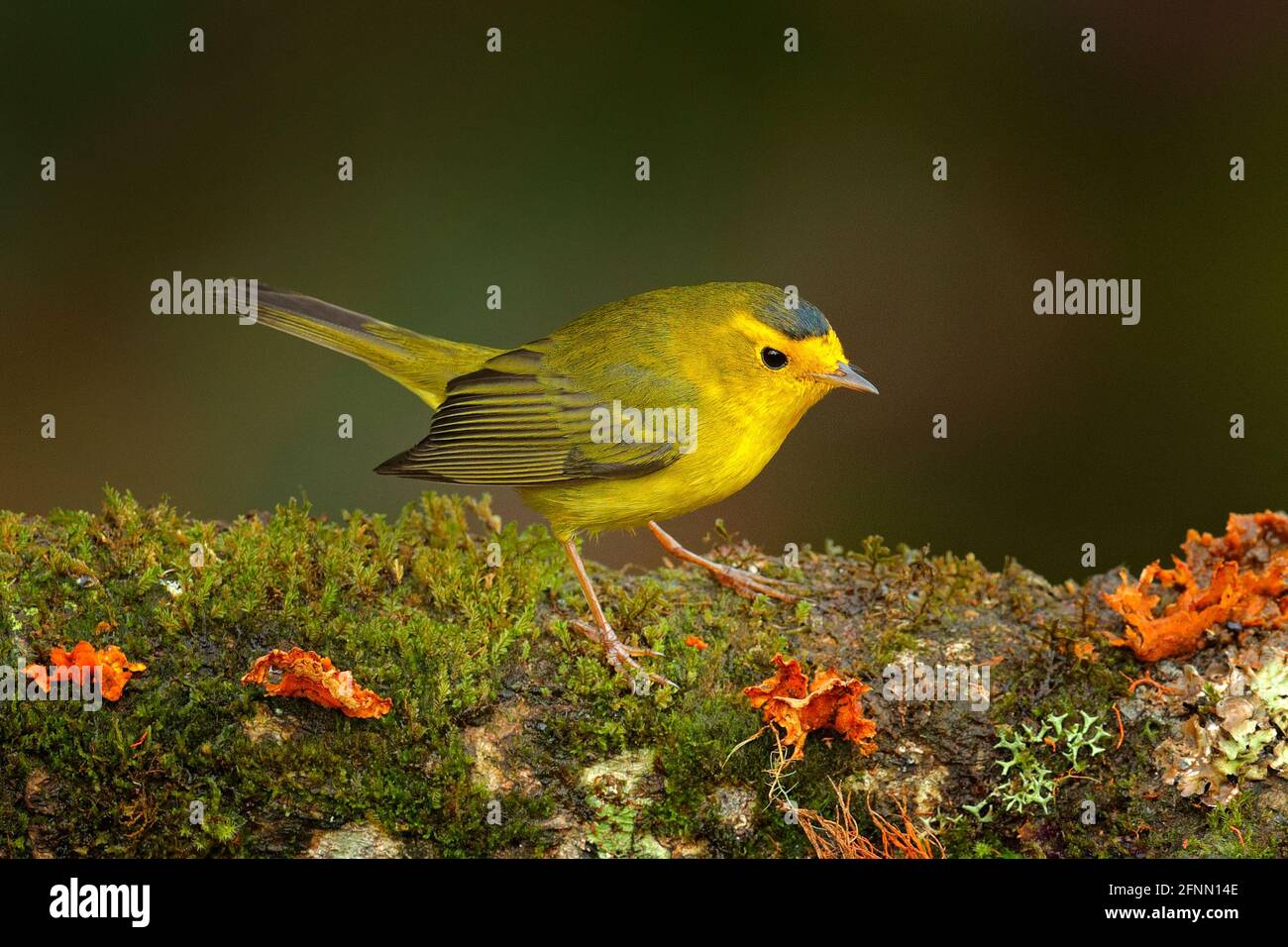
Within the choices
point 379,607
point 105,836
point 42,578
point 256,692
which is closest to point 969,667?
point 379,607

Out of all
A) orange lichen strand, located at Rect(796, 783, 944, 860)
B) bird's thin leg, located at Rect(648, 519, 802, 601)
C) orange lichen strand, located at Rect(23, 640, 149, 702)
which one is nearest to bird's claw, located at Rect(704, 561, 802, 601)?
bird's thin leg, located at Rect(648, 519, 802, 601)

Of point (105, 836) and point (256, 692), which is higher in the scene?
point (256, 692)

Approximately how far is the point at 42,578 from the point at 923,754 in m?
2.97

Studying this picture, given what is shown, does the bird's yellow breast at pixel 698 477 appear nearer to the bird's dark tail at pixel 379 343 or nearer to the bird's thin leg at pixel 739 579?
the bird's thin leg at pixel 739 579

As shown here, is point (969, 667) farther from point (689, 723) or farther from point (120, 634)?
point (120, 634)

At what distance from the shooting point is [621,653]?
4008 mm

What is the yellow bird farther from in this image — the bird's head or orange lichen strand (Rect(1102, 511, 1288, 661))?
orange lichen strand (Rect(1102, 511, 1288, 661))

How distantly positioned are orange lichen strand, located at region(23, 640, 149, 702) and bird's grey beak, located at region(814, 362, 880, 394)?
2.67 metres

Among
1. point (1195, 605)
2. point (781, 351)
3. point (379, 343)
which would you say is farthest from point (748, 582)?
point (379, 343)

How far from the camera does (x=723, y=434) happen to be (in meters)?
4.75

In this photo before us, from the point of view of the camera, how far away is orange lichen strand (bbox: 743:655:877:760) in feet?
12.3

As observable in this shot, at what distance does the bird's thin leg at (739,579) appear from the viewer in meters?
4.62

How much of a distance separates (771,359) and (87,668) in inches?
104

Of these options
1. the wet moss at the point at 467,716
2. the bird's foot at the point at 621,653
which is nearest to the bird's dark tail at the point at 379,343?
the wet moss at the point at 467,716
